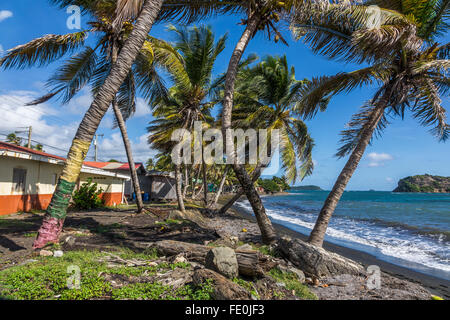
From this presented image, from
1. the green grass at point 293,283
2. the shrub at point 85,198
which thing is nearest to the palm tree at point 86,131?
the green grass at point 293,283

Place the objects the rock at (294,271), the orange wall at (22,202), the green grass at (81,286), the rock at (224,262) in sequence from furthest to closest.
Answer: the orange wall at (22,202) → the rock at (294,271) → the rock at (224,262) → the green grass at (81,286)

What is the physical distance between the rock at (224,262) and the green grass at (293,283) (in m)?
1.11

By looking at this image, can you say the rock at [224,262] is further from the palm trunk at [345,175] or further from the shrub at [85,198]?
the shrub at [85,198]

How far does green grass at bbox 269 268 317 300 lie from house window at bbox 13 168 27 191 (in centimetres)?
1146

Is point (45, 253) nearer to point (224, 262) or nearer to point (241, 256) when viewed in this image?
point (224, 262)

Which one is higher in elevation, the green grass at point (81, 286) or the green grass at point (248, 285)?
the green grass at point (81, 286)

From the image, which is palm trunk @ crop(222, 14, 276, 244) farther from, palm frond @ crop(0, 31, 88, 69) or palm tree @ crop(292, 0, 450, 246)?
palm frond @ crop(0, 31, 88, 69)

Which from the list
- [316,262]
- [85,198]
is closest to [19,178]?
[85,198]

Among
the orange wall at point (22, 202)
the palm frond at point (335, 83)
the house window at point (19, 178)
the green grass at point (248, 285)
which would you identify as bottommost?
the green grass at point (248, 285)

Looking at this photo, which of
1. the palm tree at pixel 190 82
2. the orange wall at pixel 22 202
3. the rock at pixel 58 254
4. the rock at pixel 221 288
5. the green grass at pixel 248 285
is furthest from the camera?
the palm tree at pixel 190 82

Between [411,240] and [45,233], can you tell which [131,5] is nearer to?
[45,233]

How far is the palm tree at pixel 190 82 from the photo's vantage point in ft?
40.5

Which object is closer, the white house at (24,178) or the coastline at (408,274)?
the coastline at (408,274)
